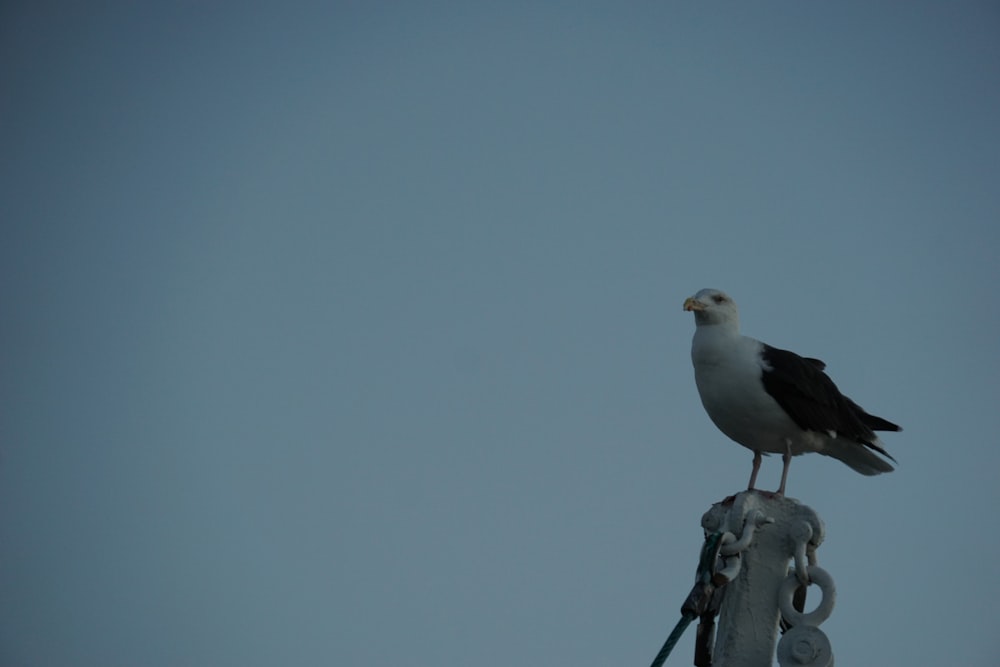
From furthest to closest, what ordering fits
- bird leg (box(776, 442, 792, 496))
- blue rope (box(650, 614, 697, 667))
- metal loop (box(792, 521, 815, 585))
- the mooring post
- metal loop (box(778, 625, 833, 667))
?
bird leg (box(776, 442, 792, 496)) < metal loop (box(792, 521, 815, 585)) < the mooring post < metal loop (box(778, 625, 833, 667)) < blue rope (box(650, 614, 697, 667))

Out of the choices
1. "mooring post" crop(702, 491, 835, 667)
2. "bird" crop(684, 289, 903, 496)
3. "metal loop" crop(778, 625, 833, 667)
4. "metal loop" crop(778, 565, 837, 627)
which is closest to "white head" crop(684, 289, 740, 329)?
"bird" crop(684, 289, 903, 496)

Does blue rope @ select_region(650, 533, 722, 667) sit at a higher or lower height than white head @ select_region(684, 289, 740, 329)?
lower

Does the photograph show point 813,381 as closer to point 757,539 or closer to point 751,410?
point 751,410

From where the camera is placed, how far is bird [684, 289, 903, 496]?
7352 mm

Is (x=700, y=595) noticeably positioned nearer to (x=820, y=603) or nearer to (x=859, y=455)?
(x=820, y=603)

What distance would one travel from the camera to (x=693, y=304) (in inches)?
305

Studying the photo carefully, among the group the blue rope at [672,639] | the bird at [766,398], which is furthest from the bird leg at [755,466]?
the blue rope at [672,639]

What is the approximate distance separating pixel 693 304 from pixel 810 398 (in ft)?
3.65

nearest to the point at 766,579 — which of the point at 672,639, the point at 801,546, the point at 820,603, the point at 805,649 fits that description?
the point at 801,546

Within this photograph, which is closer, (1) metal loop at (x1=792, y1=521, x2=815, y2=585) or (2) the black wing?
(1) metal loop at (x1=792, y1=521, x2=815, y2=585)

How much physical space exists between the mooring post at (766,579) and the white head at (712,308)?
2788 millimetres

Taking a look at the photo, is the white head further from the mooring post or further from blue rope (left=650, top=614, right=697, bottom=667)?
blue rope (left=650, top=614, right=697, bottom=667)

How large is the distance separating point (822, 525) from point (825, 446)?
3137 millimetres

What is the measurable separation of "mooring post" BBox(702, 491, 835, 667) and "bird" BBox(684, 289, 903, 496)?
2007 mm
